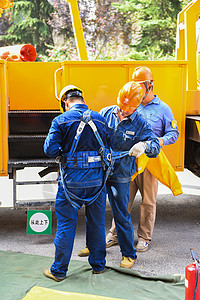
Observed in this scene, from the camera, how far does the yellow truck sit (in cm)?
471

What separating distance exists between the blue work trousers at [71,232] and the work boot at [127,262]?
0.27 m

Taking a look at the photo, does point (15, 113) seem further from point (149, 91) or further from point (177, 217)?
point (177, 217)

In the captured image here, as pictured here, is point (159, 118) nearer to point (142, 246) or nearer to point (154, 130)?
point (154, 130)

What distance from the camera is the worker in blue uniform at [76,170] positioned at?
3.38m

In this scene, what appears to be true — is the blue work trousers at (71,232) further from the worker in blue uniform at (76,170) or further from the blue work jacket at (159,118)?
the blue work jacket at (159,118)

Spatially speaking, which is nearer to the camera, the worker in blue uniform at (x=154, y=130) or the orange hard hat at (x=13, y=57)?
the worker in blue uniform at (x=154, y=130)

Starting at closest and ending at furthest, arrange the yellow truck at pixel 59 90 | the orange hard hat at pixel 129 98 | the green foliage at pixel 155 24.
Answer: the orange hard hat at pixel 129 98 < the yellow truck at pixel 59 90 < the green foliage at pixel 155 24

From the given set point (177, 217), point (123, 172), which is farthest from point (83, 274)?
point (177, 217)

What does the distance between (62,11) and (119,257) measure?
48.2 ft

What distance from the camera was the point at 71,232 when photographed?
3.47 m

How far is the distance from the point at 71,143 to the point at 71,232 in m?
0.78

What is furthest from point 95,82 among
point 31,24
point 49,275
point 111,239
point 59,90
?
point 31,24

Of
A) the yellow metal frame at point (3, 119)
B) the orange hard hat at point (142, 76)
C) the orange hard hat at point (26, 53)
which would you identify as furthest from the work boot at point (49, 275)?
the orange hard hat at point (26, 53)

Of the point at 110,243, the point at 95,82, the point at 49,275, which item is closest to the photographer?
the point at 49,275
